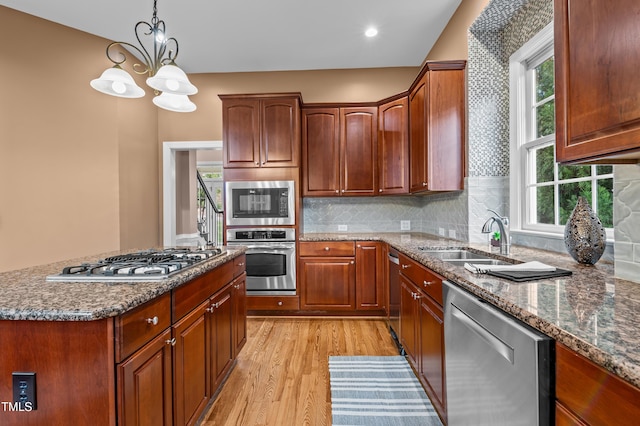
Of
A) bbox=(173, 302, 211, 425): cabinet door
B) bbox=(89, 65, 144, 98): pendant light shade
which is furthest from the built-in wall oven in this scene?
bbox=(89, 65, 144, 98): pendant light shade

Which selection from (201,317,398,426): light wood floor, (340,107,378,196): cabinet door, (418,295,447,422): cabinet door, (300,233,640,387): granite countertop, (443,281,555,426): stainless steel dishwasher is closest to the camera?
(300,233,640,387): granite countertop

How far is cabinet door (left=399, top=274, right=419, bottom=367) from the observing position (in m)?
2.21

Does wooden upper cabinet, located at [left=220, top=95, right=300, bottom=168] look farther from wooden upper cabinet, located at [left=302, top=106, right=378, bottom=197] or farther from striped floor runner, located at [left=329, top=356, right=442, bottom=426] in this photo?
striped floor runner, located at [left=329, top=356, right=442, bottom=426]

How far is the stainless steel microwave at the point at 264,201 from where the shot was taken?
3566mm

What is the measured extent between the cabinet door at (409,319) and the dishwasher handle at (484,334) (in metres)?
0.78

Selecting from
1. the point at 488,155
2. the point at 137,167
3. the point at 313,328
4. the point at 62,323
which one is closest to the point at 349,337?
the point at 313,328

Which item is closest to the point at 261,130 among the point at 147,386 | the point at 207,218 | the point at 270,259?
A: the point at 270,259

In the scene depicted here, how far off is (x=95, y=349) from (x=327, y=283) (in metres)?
2.68

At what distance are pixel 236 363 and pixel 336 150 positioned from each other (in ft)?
8.02

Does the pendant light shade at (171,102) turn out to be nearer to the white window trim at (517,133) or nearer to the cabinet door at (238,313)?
the cabinet door at (238,313)

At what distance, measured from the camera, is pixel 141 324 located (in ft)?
3.92

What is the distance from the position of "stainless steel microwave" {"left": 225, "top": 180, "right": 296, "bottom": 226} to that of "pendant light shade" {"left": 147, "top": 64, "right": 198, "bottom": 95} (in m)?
1.79

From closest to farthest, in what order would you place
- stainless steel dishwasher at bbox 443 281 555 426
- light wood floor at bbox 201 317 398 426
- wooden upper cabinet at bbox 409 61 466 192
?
1. stainless steel dishwasher at bbox 443 281 555 426
2. light wood floor at bbox 201 317 398 426
3. wooden upper cabinet at bbox 409 61 466 192

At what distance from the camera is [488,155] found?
2.63 m
